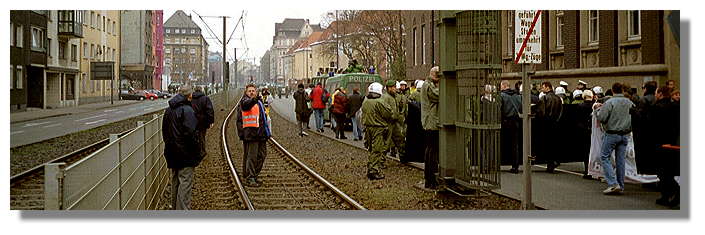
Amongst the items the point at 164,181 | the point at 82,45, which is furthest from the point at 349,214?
the point at 82,45

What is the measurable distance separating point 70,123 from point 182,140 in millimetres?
3278

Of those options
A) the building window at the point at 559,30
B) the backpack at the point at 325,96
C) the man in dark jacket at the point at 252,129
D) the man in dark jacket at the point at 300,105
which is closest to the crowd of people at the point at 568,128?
the building window at the point at 559,30

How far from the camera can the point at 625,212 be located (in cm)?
870

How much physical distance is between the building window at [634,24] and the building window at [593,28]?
0.41 meters

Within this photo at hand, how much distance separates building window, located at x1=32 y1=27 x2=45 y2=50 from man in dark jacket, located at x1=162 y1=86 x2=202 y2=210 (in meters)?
1.90

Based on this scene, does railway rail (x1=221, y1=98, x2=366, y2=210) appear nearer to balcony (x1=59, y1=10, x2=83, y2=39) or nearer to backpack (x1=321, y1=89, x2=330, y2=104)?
balcony (x1=59, y1=10, x2=83, y2=39)

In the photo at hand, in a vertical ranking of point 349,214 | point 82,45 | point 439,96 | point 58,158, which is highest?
point 82,45

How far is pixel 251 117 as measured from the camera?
11.1 metres

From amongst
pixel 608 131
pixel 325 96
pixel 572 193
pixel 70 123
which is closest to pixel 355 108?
pixel 325 96

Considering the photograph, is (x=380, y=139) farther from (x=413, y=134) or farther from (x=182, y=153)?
(x=182, y=153)

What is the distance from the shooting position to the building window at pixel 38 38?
908 centimetres

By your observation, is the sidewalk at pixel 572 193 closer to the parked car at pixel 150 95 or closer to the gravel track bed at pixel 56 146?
the gravel track bed at pixel 56 146

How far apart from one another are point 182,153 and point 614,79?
6.66m

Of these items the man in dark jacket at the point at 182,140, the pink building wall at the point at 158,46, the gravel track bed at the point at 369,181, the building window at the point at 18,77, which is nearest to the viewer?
the man in dark jacket at the point at 182,140
